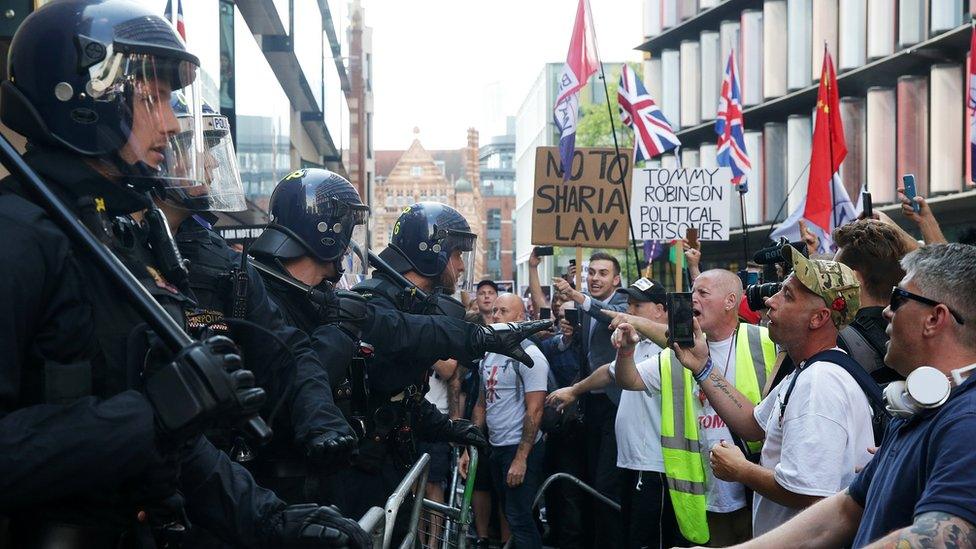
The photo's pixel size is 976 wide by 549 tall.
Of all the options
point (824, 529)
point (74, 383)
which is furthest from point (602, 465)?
point (74, 383)

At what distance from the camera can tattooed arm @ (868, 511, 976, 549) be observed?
2.40 meters

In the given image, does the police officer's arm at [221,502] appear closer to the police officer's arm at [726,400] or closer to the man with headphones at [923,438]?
the man with headphones at [923,438]

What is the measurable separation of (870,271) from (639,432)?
9.73 ft

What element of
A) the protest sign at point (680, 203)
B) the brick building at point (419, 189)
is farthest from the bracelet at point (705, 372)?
Answer: the brick building at point (419, 189)

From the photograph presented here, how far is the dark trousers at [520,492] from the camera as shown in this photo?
841 cm

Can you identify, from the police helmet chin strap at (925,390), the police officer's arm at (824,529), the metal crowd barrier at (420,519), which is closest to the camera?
the police helmet chin strap at (925,390)

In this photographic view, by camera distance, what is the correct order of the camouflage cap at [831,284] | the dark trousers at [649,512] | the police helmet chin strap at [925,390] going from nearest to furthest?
the police helmet chin strap at [925,390] < the camouflage cap at [831,284] < the dark trousers at [649,512]

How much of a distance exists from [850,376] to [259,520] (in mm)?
2058

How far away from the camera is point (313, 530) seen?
2889 millimetres

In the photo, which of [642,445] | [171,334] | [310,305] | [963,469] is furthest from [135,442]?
[642,445]

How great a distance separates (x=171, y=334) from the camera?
2479 millimetres

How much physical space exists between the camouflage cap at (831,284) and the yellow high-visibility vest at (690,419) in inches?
54.0

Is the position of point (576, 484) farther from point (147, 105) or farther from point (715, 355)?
point (147, 105)

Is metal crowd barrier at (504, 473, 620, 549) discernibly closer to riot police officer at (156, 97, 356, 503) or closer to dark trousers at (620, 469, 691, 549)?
dark trousers at (620, 469, 691, 549)
